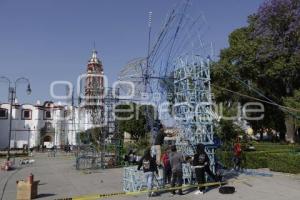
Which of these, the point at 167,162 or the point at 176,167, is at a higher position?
the point at 167,162

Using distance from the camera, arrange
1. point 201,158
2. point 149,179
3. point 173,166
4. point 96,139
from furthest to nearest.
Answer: point 96,139 < point 201,158 < point 173,166 < point 149,179

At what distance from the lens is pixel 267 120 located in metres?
53.1

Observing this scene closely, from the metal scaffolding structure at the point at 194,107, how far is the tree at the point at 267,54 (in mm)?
19302

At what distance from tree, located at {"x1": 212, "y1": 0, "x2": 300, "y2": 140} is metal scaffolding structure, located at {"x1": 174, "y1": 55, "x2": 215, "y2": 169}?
19.3m

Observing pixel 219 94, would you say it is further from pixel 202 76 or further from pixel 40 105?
pixel 40 105

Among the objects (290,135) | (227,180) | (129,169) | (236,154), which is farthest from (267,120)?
(129,169)

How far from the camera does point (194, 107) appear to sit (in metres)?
17.8

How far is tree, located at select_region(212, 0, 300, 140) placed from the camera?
39156 mm

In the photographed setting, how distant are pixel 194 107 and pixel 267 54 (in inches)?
935

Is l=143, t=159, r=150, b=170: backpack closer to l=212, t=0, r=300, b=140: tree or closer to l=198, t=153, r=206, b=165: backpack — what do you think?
l=198, t=153, r=206, b=165: backpack

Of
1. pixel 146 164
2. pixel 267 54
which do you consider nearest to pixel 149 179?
pixel 146 164

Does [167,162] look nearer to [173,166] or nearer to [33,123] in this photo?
[173,166]

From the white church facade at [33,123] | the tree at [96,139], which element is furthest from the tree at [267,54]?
the white church facade at [33,123]

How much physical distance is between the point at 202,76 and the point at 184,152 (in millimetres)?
3202
